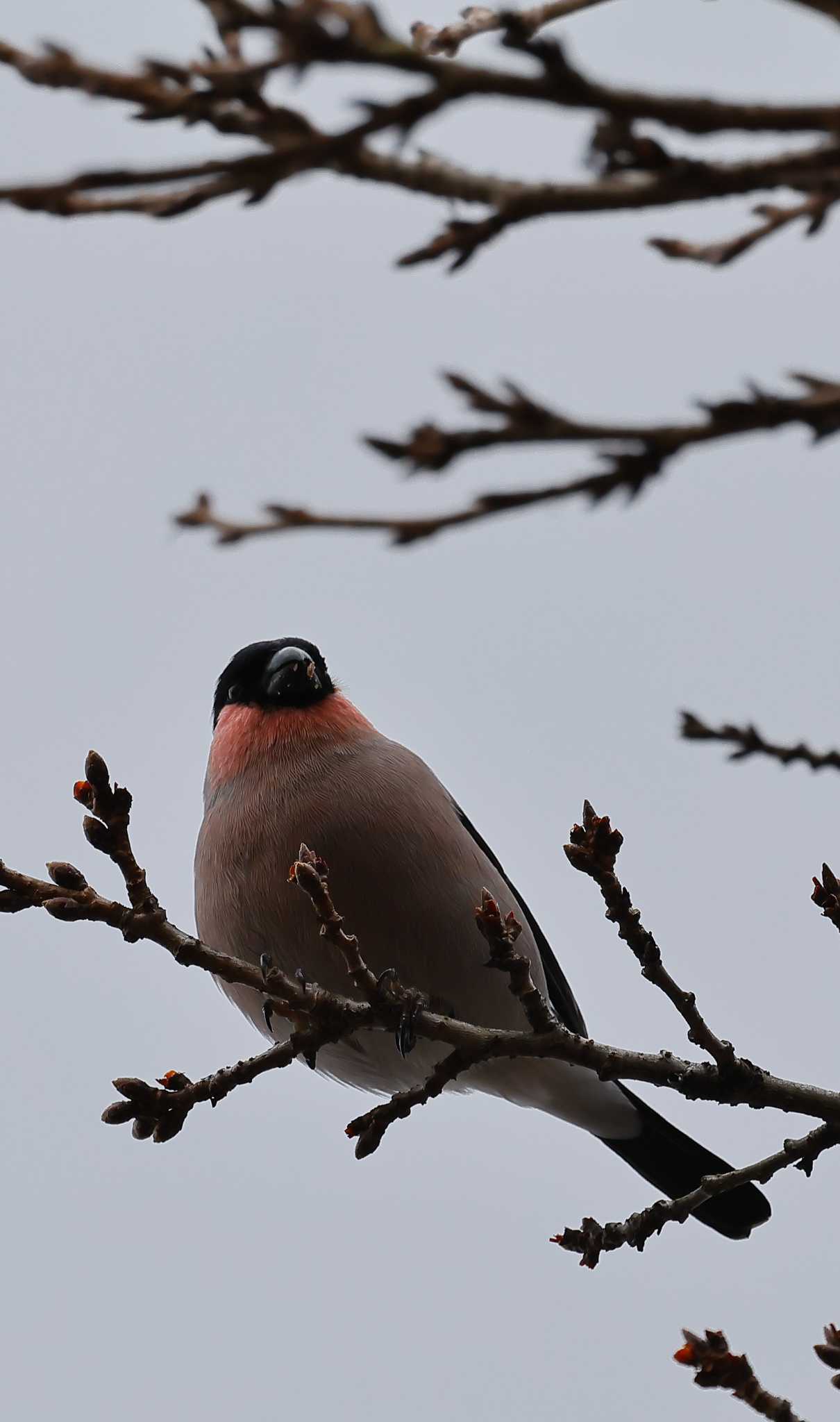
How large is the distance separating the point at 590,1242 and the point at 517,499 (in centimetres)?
279

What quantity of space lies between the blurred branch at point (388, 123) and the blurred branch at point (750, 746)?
133 cm

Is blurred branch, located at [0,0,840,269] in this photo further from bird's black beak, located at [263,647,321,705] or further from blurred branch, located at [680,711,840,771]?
bird's black beak, located at [263,647,321,705]

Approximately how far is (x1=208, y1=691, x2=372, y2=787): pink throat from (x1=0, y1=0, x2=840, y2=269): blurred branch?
3.81 metres

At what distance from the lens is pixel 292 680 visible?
18.4 ft

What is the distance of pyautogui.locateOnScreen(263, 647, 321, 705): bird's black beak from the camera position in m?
5.57

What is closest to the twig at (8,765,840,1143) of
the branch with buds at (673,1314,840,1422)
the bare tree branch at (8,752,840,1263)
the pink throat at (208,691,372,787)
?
the bare tree branch at (8,752,840,1263)

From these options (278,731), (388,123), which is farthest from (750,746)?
(278,731)

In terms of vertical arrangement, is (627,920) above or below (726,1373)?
above

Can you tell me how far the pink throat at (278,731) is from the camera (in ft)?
17.2

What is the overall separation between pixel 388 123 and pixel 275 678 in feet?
14.3

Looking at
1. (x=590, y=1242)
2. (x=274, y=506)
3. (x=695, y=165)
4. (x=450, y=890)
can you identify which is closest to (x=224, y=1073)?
(x=590, y=1242)

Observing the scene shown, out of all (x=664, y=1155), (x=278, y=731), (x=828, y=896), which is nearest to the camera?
(x=828, y=896)

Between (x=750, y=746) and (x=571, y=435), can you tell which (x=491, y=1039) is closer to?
(x=750, y=746)

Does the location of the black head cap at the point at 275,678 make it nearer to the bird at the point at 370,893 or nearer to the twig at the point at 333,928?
the bird at the point at 370,893
